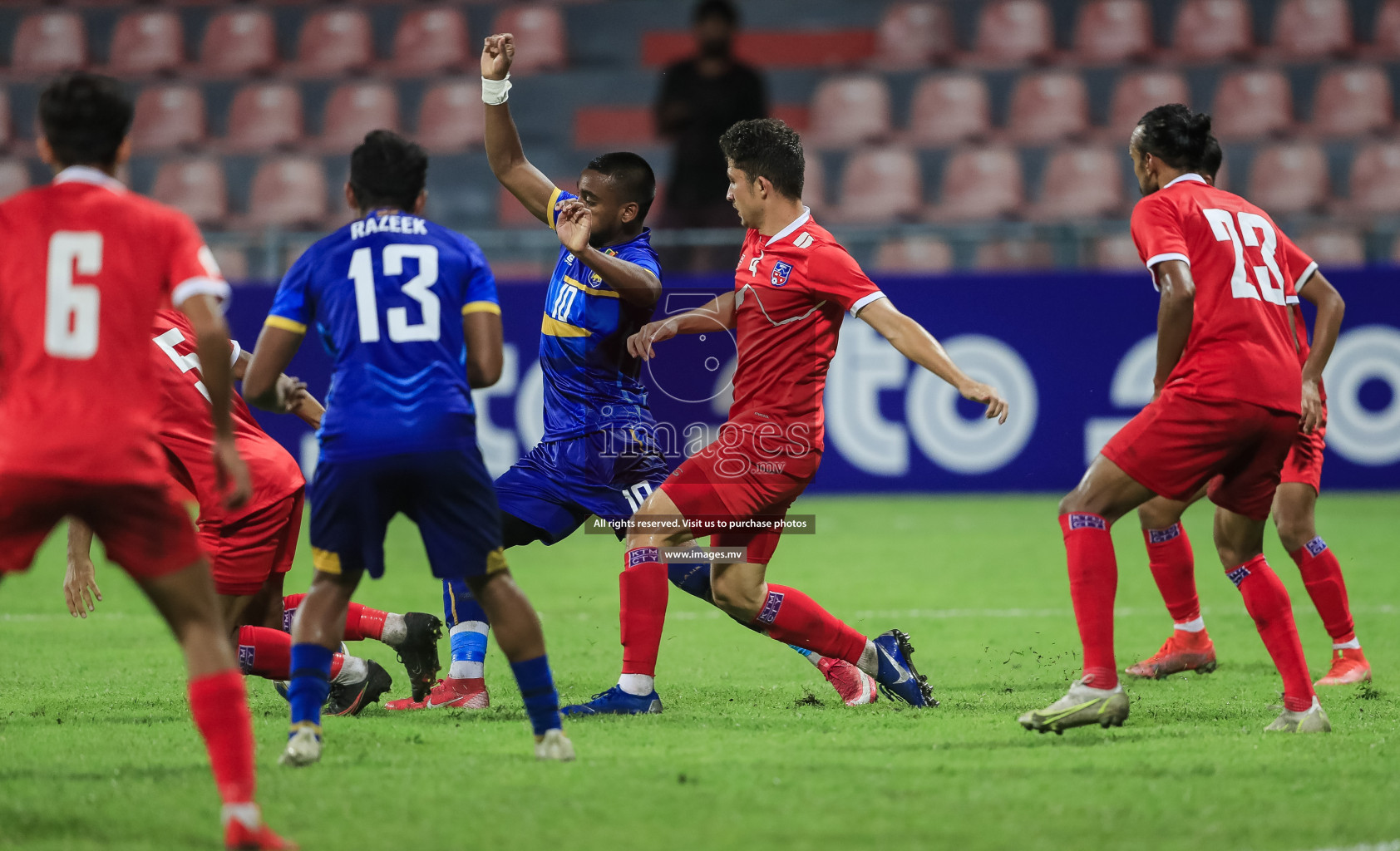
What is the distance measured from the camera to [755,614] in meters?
5.53

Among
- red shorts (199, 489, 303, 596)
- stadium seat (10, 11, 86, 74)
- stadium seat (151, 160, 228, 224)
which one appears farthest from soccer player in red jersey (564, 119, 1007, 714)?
stadium seat (10, 11, 86, 74)

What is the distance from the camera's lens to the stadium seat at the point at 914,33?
53.3 ft

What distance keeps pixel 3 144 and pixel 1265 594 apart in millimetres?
14528

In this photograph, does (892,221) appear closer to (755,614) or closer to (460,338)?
(755,614)

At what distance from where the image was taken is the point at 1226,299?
502cm

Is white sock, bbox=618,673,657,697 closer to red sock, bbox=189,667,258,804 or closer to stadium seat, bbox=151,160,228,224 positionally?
red sock, bbox=189,667,258,804

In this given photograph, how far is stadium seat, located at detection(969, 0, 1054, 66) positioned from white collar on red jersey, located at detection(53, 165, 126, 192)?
13482 millimetres

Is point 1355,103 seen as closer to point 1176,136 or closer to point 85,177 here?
point 1176,136

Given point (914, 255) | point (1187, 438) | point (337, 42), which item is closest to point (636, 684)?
point (1187, 438)

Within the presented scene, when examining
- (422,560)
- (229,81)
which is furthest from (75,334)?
(229,81)

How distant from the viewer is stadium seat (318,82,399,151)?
15.8 metres

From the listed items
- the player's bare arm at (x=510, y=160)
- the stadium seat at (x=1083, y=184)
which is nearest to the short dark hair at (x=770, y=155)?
the player's bare arm at (x=510, y=160)

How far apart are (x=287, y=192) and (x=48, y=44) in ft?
12.2

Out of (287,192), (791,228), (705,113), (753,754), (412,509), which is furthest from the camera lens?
(287,192)
